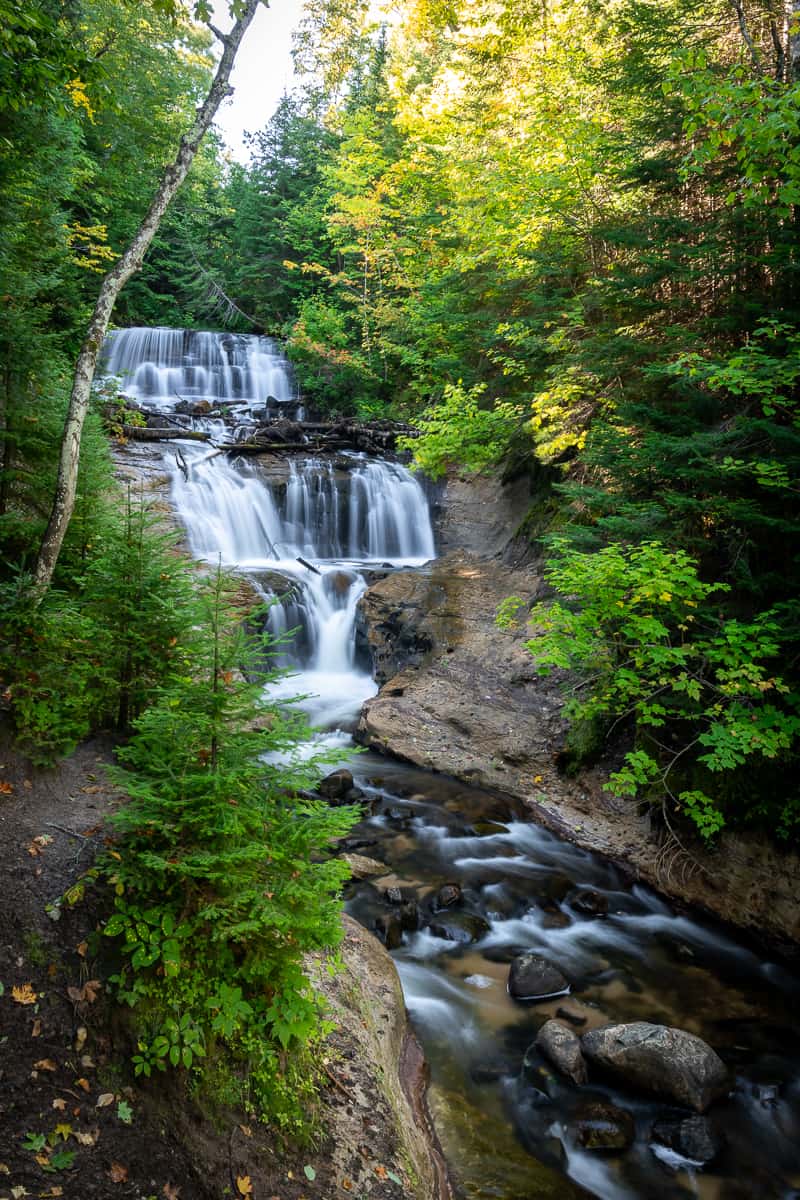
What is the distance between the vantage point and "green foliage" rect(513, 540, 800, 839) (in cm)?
477

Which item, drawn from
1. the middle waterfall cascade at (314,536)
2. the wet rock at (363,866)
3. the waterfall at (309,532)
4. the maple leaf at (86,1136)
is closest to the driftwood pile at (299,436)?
the waterfall at (309,532)

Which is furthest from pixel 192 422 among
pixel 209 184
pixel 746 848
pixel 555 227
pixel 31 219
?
pixel 209 184

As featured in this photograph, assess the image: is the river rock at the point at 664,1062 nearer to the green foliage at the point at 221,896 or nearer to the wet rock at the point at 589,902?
the wet rock at the point at 589,902

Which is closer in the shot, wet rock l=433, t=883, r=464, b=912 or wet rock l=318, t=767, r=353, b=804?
wet rock l=433, t=883, r=464, b=912

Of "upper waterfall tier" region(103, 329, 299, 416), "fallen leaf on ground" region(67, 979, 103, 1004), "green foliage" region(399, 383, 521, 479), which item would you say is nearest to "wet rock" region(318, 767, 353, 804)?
"fallen leaf on ground" region(67, 979, 103, 1004)

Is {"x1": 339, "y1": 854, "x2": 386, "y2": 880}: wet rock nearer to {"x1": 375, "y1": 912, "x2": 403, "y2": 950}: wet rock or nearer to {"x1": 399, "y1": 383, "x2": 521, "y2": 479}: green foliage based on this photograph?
{"x1": 375, "y1": 912, "x2": 403, "y2": 950}: wet rock

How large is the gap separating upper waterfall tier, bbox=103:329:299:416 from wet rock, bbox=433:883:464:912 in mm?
17184

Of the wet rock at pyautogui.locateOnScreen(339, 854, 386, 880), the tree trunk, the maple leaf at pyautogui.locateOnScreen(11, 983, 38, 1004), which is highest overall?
the tree trunk

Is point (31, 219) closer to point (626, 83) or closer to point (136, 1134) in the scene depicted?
point (626, 83)

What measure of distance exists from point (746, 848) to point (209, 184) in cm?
3800

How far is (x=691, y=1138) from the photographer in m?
3.67

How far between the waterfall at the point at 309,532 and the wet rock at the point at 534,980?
14.1ft

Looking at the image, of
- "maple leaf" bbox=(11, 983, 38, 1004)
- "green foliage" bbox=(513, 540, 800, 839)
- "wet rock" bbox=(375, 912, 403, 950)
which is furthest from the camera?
"wet rock" bbox=(375, 912, 403, 950)

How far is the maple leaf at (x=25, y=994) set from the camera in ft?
8.21
